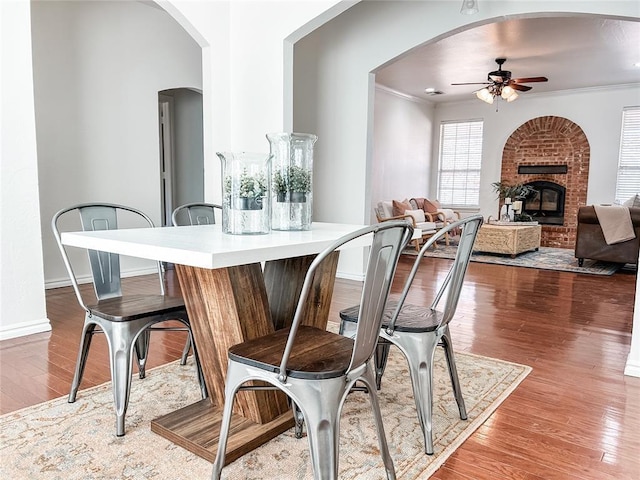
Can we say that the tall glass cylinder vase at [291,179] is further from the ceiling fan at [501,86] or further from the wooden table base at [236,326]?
the ceiling fan at [501,86]

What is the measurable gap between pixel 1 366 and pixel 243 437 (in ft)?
5.57

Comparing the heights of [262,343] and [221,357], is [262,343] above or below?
above

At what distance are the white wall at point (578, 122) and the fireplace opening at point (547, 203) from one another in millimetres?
519

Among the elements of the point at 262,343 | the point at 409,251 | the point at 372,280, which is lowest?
the point at 409,251

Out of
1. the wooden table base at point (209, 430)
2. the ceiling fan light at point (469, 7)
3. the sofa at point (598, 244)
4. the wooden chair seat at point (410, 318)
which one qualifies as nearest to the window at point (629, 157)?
the sofa at point (598, 244)

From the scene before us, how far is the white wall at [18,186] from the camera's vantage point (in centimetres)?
309

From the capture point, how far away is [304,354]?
4.90 ft

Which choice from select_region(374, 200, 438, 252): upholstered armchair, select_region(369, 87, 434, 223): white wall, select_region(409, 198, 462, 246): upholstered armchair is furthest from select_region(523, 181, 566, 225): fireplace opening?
select_region(374, 200, 438, 252): upholstered armchair

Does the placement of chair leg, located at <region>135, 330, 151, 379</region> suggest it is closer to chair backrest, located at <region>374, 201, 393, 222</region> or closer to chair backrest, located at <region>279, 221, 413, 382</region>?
chair backrest, located at <region>279, 221, 413, 382</region>

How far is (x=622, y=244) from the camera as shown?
587 centimetres

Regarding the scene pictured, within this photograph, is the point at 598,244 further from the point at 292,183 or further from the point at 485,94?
the point at 292,183

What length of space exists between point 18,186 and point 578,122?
902 cm

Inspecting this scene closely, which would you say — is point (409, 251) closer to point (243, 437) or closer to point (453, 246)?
point (453, 246)

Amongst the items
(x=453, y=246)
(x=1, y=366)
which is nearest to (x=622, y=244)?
(x=453, y=246)
